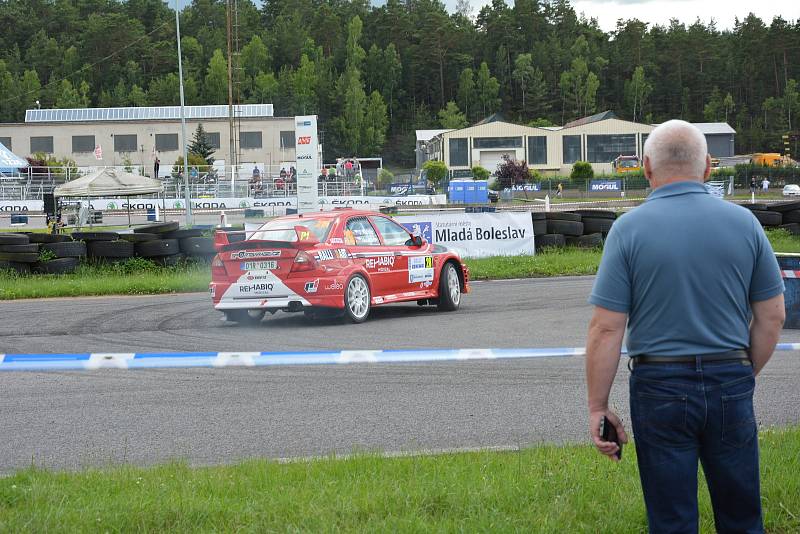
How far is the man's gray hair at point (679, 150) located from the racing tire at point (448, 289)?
10.7 m

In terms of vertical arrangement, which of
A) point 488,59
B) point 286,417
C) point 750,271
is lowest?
point 286,417

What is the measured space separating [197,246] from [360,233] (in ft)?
24.1

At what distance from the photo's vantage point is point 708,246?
11.2ft

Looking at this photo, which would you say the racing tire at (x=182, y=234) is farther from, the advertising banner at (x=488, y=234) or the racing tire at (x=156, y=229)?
the advertising banner at (x=488, y=234)

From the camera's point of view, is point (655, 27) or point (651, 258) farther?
point (655, 27)

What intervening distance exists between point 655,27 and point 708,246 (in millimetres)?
188003

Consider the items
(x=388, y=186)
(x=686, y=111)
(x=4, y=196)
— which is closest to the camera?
(x=4, y=196)

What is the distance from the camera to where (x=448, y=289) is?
1430cm

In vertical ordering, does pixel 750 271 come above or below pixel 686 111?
below

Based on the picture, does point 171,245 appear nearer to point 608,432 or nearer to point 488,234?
point 488,234

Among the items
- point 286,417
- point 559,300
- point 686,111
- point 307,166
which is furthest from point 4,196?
point 686,111

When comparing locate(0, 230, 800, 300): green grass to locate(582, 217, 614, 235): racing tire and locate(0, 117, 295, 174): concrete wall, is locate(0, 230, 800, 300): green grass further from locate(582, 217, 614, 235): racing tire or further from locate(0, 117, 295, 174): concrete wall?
locate(0, 117, 295, 174): concrete wall

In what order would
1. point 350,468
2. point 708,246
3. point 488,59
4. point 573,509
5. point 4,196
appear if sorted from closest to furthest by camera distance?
point 708,246
point 573,509
point 350,468
point 4,196
point 488,59

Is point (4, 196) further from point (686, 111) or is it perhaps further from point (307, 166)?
point (686, 111)
